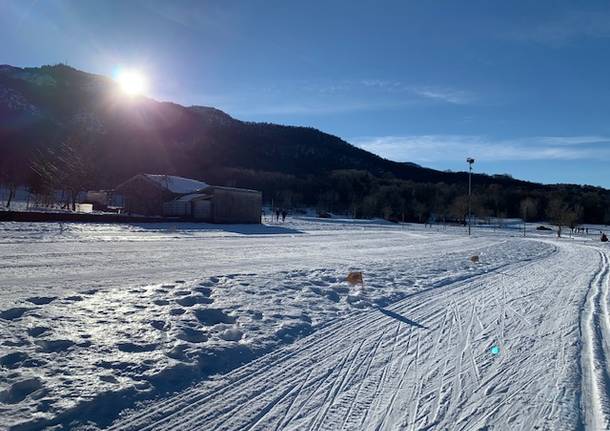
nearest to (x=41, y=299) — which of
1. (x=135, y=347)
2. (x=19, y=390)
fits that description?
(x=135, y=347)

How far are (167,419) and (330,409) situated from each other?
63.3 inches

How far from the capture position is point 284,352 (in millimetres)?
6215

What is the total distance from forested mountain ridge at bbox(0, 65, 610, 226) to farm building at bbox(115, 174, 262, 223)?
119ft

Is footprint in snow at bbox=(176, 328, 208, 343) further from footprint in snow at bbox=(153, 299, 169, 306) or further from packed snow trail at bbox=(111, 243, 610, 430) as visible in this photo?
footprint in snow at bbox=(153, 299, 169, 306)

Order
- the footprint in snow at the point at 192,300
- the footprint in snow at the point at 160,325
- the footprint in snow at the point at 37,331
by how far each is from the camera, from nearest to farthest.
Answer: the footprint in snow at the point at 37,331 < the footprint in snow at the point at 160,325 < the footprint in snow at the point at 192,300

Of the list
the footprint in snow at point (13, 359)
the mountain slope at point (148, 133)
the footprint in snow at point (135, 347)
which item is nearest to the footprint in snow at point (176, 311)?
the footprint in snow at point (135, 347)

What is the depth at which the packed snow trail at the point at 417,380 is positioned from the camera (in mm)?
4289

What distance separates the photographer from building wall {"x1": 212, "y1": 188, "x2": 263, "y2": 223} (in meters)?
42.7

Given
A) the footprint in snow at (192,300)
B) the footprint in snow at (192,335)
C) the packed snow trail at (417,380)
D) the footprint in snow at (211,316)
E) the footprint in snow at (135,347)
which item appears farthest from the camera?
the footprint in snow at (192,300)

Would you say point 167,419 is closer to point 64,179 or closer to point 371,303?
point 371,303

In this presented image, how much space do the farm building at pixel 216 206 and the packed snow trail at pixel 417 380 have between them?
3513cm

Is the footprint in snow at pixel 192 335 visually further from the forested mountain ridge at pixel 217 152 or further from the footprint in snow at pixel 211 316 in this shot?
the forested mountain ridge at pixel 217 152

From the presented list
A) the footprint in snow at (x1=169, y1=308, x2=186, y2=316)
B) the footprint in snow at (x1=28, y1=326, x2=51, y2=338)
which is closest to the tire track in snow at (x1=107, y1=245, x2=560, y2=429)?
the footprint in snow at (x1=169, y1=308, x2=186, y2=316)

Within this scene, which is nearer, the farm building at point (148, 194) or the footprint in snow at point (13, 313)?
the footprint in snow at point (13, 313)
